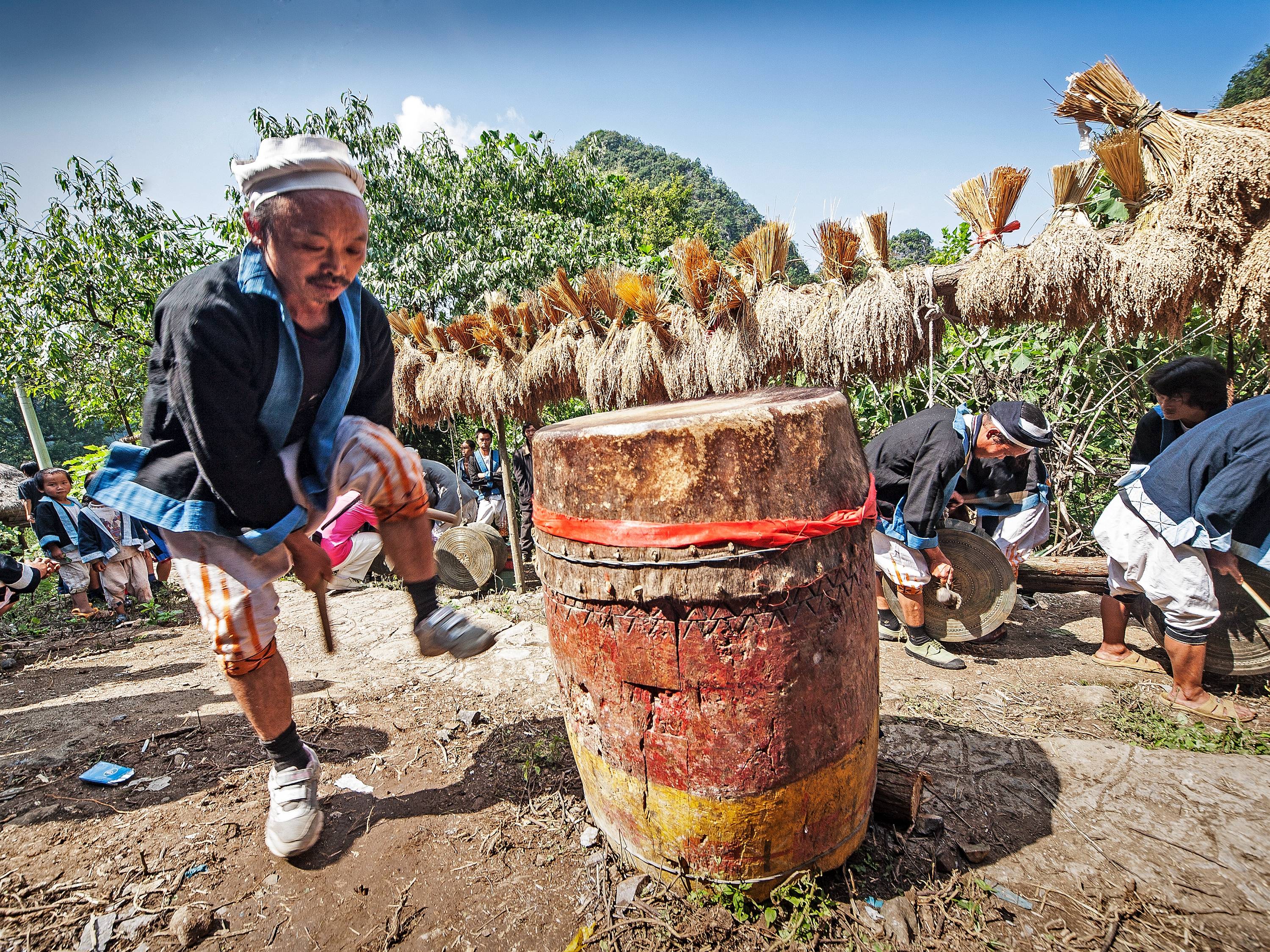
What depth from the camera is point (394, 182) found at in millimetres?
13250

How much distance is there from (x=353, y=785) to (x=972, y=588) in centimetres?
371

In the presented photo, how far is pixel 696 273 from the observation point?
15.3 feet

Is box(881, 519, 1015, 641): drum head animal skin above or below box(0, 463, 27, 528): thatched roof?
below

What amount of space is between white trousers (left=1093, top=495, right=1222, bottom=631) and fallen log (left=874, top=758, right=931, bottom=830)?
2.02 m

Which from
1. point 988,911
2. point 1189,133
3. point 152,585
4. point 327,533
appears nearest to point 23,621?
point 152,585

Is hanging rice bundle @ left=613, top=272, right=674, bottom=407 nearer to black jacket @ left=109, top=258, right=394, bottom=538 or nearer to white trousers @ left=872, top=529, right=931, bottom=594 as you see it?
white trousers @ left=872, top=529, right=931, bottom=594

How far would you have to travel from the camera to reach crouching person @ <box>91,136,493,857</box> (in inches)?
65.4

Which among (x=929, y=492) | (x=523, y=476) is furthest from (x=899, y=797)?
(x=523, y=476)

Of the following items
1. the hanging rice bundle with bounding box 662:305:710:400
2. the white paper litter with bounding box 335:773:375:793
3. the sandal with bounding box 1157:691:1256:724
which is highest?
the hanging rice bundle with bounding box 662:305:710:400

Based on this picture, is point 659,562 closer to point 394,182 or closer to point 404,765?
point 404,765

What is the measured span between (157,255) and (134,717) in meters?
8.64

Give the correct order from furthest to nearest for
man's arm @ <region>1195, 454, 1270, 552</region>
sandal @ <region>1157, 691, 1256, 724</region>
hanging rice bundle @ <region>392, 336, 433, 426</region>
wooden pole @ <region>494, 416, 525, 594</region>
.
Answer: hanging rice bundle @ <region>392, 336, 433, 426</region>
wooden pole @ <region>494, 416, 525, 594</region>
sandal @ <region>1157, 691, 1256, 724</region>
man's arm @ <region>1195, 454, 1270, 552</region>

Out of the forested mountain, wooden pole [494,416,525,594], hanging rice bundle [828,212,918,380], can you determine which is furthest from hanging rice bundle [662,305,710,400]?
the forested mountain

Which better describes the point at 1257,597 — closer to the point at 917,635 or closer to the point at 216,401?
the point at 917,635
